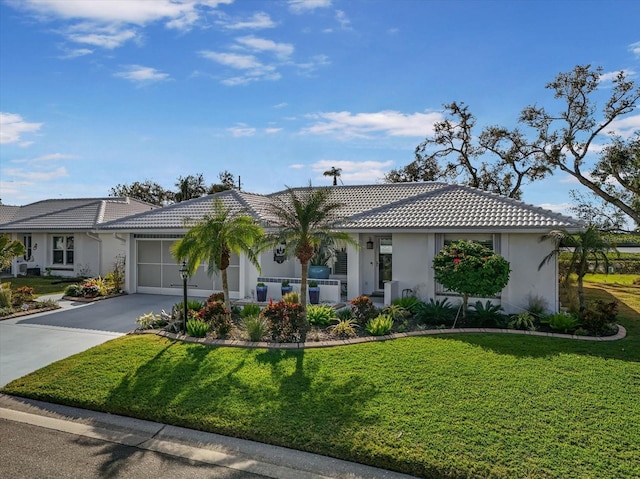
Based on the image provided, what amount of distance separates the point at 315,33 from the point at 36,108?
9936 millimetres

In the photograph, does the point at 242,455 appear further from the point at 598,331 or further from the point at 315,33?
the point at 315,33

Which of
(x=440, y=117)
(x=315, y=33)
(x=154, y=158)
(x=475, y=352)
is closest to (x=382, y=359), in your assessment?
(x=475, y=352)

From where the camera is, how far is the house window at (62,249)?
27.1 m

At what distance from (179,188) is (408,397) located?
50174mm

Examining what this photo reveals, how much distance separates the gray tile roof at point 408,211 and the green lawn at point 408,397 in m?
4.46

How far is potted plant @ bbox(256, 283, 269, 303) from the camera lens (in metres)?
16.6

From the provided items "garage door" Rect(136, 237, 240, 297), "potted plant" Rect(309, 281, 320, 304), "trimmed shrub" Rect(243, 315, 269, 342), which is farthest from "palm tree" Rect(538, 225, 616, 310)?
"garage door" Rect(136, 237, 240, 297)

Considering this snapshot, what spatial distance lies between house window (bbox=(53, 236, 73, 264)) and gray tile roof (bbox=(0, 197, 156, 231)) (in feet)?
3.38

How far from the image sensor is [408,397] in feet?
24.8

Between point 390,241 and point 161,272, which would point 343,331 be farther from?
point 161,272

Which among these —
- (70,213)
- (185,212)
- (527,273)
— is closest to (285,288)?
(185,212)

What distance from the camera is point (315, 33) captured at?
44.0 ft

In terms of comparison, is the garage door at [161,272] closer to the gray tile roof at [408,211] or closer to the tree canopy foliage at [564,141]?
the gray tile roof at [408,211]

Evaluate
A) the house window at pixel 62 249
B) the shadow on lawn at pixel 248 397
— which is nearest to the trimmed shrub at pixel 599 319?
the shadow on lawn at pixel 248 397
